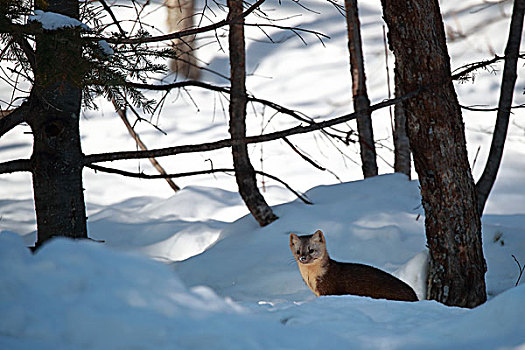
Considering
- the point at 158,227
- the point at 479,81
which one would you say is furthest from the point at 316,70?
the point at 158,227

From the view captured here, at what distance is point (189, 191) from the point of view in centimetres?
667

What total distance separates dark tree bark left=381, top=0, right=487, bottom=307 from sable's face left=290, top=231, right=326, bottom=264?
27.3 inches

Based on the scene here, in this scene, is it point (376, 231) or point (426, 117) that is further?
point (376, 231)

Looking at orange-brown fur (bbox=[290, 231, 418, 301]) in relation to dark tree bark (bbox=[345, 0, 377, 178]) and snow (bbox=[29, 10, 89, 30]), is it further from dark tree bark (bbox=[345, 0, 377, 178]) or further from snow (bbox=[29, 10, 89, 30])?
dark tree bark (bbox=[345, 0, 377, 178])

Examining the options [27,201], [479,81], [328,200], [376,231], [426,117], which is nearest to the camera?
[426,117]

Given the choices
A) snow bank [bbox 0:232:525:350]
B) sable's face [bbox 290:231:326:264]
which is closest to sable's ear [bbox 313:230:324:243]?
sable's face [bbox 290:231:326:264]

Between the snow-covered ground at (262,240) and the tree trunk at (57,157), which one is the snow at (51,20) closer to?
the tree trunk at (57,157)

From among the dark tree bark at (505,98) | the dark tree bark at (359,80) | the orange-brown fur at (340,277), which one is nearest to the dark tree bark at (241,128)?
the orange-brown fur at (340,277)

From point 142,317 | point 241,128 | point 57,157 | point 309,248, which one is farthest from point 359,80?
point 142,317

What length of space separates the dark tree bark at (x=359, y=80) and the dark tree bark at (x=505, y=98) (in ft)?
6.57

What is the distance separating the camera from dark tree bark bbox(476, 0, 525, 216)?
155 inches

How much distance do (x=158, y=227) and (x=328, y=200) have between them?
1853 mm

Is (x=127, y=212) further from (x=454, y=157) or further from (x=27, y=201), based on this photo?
(x=454, y=157)

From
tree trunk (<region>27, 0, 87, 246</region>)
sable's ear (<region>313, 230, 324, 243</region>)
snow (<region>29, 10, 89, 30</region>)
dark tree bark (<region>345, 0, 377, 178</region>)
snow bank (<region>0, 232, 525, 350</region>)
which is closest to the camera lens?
snow bank (<region>0, 232, 525, 350</region>)
